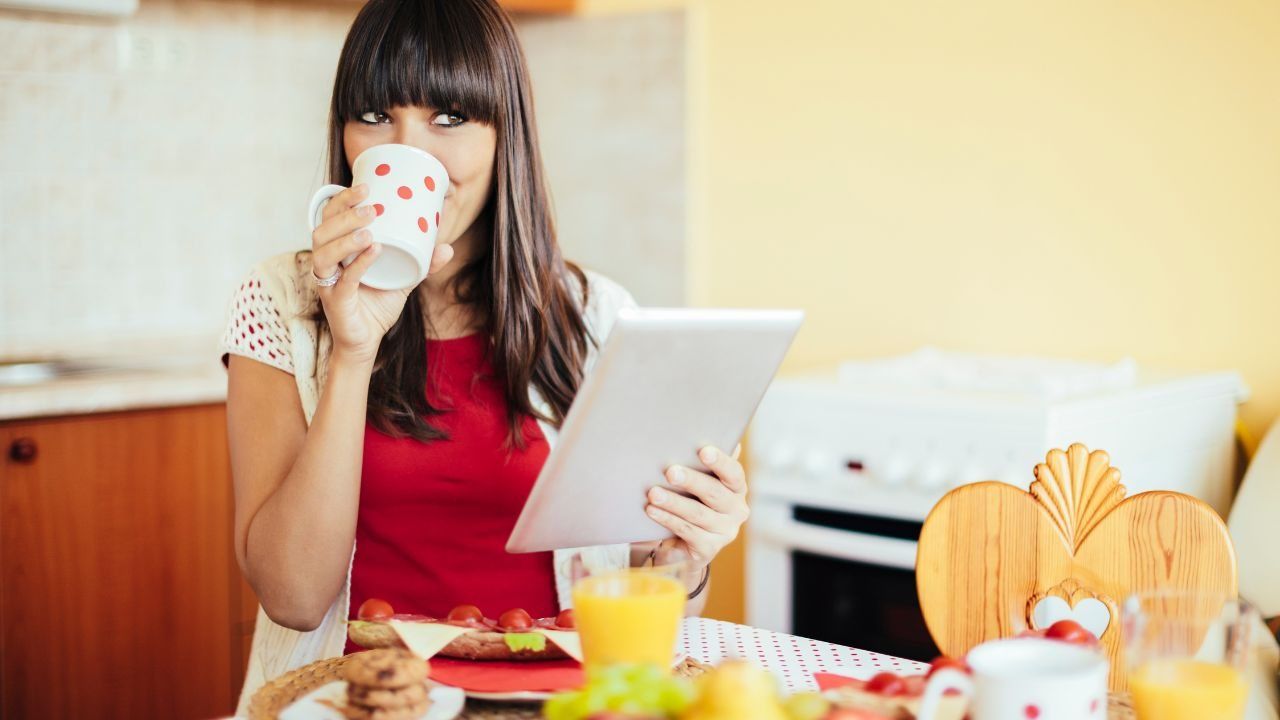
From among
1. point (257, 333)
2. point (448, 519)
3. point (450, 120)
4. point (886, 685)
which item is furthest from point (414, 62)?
point (886, 685)

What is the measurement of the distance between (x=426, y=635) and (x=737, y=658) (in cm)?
26

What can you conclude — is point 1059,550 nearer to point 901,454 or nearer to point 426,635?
point 426,635

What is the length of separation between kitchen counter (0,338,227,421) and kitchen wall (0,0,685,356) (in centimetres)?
16

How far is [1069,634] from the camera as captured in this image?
81cm

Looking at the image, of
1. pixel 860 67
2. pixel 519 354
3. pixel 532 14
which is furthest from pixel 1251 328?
pixel 532 14

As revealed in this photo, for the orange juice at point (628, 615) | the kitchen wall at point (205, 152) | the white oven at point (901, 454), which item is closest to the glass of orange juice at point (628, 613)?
the orange juice at point (628, 615)

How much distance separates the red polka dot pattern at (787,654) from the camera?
3.14 ft

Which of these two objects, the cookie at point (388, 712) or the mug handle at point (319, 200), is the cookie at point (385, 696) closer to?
the cookie at point (388, 712)

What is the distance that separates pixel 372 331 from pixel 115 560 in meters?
1.13

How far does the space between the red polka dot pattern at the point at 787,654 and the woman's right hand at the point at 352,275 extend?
392 mm

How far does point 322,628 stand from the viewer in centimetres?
130

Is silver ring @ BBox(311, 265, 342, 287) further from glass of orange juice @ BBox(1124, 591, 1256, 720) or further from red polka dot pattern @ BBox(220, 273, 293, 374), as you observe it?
glass of orange juice @ BBox(1124, 591, 1256, 720)

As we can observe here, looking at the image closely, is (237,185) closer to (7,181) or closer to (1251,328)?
(7,181)

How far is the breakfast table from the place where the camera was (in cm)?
84
